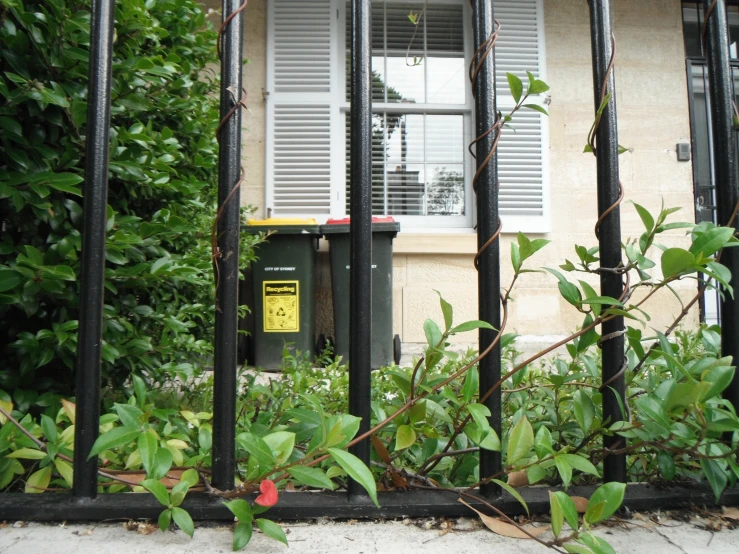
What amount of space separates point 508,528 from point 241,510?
406 millimetres

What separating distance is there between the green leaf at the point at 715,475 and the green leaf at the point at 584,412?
175 millimetres

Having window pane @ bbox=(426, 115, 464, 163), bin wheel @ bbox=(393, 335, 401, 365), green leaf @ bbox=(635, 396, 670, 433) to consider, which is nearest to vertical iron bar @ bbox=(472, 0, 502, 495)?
green leaf @ bbox=(635, 396, 670, 433)

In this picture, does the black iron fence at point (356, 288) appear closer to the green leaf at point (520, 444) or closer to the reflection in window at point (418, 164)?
the green leaf at point (520, 444)

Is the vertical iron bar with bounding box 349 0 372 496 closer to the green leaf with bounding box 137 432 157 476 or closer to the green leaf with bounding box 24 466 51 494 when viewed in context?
the green leaf with bounding box 137 432 157 476

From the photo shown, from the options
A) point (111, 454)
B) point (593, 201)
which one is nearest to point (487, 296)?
point (111, 454)

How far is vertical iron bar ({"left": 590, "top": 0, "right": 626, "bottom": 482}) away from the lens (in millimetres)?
903

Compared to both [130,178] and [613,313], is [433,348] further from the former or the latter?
[130,178]

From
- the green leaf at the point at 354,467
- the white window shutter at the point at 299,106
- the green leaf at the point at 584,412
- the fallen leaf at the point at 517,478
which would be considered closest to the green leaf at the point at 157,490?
the green leaf at the point at 354,467

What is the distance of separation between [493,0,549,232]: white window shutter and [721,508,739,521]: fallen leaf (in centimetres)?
457

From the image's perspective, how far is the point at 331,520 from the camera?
82 centimetres

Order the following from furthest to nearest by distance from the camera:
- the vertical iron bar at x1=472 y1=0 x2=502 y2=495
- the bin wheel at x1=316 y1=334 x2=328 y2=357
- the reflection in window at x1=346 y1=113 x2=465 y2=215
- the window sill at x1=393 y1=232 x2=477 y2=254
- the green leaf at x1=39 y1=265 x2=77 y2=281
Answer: the reflection in window at x1=346 y1=113 x2=465 y2=215
the window sill at x1=393 y1=232 x2=477 y2=254
the bin wheel at x1=316 y1=334 x2=328 y2=357
the green leaf at x1=39 y1=265 x2=77 y2=281
the vertical iron bar at x1=472 y1=0 x2=502 y2=495

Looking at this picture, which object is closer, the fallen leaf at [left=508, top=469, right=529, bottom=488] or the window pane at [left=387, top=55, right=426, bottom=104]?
the fallen leaf at [left=508, top=469, right=529, bottom=488]

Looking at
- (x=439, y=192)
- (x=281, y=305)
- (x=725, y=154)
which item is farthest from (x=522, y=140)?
(x=725, y=154)

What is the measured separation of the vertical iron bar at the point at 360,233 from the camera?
0.86m
